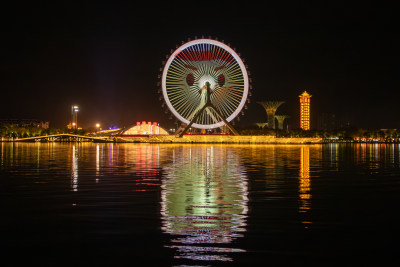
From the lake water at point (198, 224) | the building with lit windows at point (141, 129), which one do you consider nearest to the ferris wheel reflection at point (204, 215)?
the lake water at point (198, 224)

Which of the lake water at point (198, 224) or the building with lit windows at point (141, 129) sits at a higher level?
the building with lit windows at point (141, 129)

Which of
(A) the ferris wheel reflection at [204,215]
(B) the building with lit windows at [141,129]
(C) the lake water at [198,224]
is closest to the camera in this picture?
(C) the lake water at [198,224]

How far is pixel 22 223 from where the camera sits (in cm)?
1157

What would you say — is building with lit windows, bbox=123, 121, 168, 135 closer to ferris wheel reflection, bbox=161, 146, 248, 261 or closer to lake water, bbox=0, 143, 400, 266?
ferris wheel reflection, bbox=161, 146, 248, 261

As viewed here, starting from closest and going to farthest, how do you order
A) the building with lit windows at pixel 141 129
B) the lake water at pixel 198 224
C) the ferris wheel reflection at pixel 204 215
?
the lake water at pixel 198 224
the ferris wheel reflection at pixel 204 215
the building with lit windows at pixel 141 129

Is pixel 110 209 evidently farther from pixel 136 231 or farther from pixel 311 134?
pixel 311 134

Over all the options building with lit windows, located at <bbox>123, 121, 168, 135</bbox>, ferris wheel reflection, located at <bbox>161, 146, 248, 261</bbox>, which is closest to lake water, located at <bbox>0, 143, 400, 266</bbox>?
ferris wheel reflection, located at <bbox>161, 146, 248, 261</bbox>

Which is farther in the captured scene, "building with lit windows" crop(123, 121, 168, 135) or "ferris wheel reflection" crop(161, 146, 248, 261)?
"building with lit windows" crop(123, 121, 168, 135)

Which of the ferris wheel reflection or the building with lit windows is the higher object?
the building with lit windows

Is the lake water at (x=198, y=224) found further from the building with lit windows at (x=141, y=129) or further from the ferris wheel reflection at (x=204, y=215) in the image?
the building with lit windows at (x=141, y=129)

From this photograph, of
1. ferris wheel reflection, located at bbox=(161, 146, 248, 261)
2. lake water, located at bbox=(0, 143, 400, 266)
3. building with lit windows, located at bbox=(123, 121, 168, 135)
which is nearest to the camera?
lake water, located at bbox=(0, 143, 400, 266)

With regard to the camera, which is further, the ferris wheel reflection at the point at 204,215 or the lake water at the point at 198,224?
the ferris wheel reflection at the point at 204,215

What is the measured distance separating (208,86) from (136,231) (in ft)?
278

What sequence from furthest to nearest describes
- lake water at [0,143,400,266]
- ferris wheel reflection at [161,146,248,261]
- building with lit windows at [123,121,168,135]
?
1. building with lit windows at [123,121,168,135]
2. ferris wheel reflection at [161,146,248,261]
3. lake water at [0,143,400,266]
